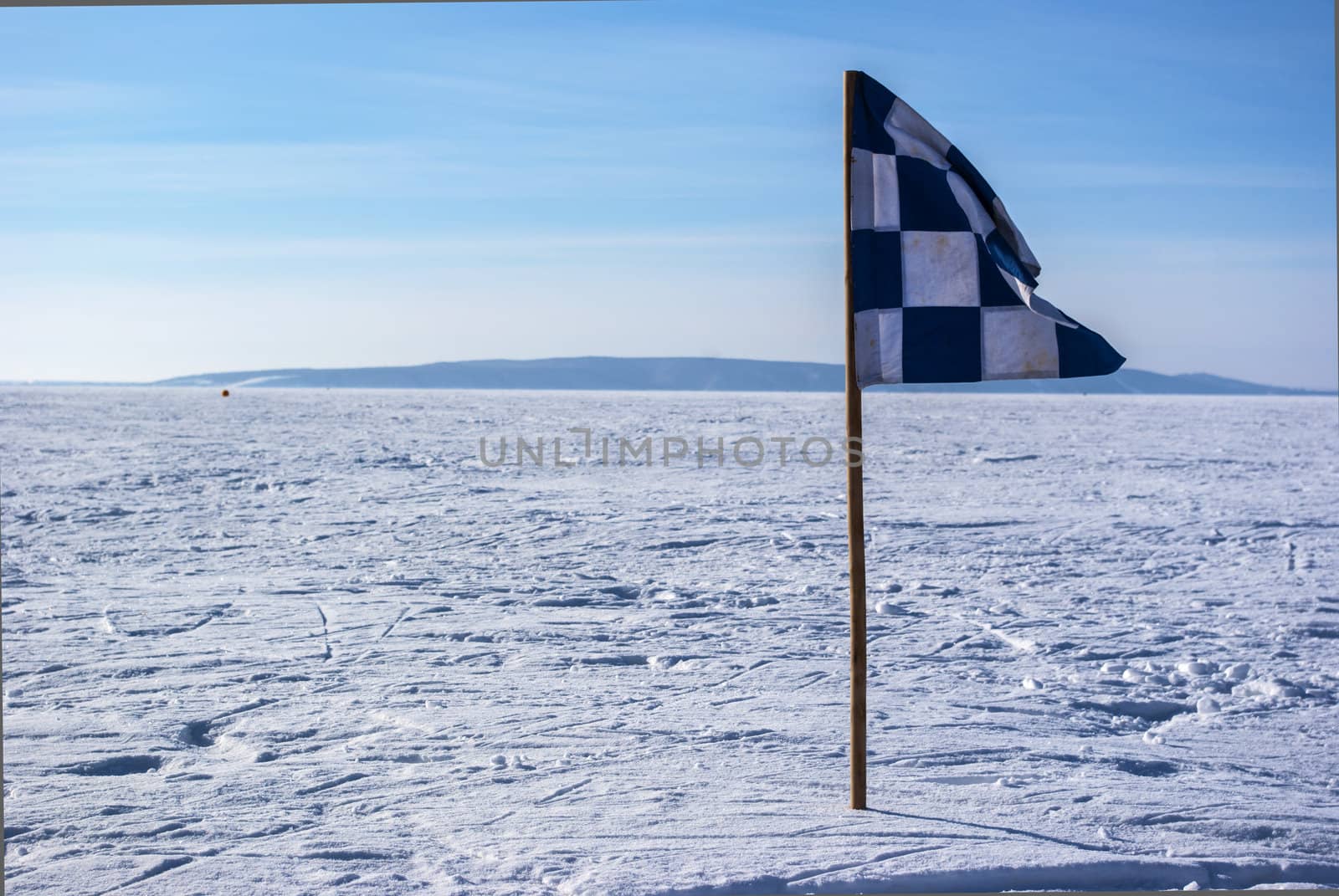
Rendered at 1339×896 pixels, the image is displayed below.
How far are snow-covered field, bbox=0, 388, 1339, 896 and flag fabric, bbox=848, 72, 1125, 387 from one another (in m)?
1.30

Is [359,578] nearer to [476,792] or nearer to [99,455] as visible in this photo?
[476,792]

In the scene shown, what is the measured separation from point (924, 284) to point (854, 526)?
715 millimetres

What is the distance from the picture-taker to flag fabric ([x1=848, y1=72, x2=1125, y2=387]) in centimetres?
286

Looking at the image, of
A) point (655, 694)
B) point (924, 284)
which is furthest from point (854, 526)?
point (655, 694)

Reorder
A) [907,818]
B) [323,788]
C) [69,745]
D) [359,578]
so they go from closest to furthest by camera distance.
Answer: [907,818], [323,788], [69,745], [359,578]

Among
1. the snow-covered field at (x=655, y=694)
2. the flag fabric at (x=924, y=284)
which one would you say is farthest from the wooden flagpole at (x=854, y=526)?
the snow-covered field at (x=655, y=694)

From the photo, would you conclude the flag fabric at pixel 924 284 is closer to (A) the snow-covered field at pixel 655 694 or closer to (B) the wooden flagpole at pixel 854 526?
(B) the wooden flagpole at pixel 854 526

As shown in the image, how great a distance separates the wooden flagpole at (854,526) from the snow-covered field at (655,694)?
18 centimetres

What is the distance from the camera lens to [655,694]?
4.00m

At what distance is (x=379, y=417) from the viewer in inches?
896

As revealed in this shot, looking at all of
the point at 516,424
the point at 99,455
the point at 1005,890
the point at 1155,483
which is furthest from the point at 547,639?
the point at 516,424

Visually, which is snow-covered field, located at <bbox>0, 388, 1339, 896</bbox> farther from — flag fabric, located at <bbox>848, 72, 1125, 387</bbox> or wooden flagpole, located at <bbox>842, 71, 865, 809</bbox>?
flag fabric, located at <bbox>848, 72, 1125, 387</bbox>

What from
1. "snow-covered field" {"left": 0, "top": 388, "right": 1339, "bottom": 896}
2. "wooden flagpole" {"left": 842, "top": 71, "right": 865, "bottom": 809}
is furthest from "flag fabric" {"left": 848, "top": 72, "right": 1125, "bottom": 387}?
"snow-covered field" {"left": 0, "top": 388, "right": 1339, "bottom": 896}

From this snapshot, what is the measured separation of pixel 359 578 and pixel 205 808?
→ 128 inches
